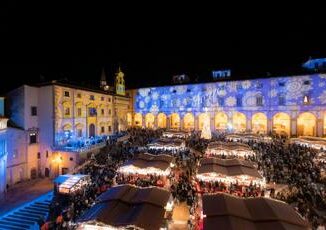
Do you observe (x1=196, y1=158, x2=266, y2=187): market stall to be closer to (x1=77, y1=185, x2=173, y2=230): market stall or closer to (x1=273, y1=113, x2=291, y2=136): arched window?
(x1=77, y1=185, x2=173, y2=230): market stall

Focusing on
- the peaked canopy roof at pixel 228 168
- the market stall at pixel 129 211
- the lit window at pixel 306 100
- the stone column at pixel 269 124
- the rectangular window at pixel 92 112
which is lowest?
the market stall at pixel 129 211

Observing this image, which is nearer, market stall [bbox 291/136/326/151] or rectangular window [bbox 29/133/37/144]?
market stall [bbox 291/136/326/151]

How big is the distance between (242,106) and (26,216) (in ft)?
124

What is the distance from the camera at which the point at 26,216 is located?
2092cm

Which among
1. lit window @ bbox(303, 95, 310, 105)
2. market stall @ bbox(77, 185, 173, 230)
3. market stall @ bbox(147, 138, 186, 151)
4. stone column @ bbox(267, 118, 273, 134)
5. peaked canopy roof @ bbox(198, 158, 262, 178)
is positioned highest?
lit window @ bbox(303, 95, 310, 105)

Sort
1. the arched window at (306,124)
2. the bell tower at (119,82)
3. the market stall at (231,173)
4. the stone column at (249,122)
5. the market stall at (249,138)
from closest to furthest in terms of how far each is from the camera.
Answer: the market stall at (231,173) → the market stall at (249,138) → the arched window at (306,124) → the stone column at (249,122) → the bell tower at (119,82)

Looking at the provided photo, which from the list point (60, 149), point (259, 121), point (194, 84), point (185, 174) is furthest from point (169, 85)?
point (185, 174)

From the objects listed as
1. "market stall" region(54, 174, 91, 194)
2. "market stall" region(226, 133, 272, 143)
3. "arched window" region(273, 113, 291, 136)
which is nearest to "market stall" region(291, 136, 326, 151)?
"market stall" region(226, 133, 272, 143)

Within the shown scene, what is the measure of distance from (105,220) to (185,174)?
11.5 meters

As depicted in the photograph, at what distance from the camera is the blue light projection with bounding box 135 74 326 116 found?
39.4 m

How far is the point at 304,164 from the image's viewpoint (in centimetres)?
2188

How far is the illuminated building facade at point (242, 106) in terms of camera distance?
39656 mm

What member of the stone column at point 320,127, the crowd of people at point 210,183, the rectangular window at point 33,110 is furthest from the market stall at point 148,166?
the stone column at point 320,127

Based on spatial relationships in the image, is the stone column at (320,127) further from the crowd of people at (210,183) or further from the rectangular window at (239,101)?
the crowd of people at (210,183)
